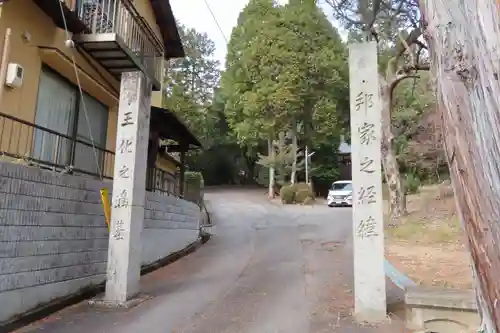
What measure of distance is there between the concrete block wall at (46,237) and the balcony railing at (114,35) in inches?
115

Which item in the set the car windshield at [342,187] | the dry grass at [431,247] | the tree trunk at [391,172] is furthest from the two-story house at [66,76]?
the car windshield at [342,187]

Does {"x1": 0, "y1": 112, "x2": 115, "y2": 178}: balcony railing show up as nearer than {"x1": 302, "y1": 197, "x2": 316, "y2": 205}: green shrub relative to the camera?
Yes

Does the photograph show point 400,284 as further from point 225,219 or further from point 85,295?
point 225,219

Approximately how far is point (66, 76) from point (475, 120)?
8.05 meters

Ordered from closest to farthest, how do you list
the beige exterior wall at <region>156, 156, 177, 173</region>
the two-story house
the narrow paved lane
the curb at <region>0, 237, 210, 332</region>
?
the curb at <region>0, 237, 210, 332</region>, the narrow paved lane, the two-story house, the beige exterior wall at <region>156, 156, 177, 173</region>

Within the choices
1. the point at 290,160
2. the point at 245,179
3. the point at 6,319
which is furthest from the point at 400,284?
the point at 245,179

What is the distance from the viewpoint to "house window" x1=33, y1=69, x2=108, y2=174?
7570mm

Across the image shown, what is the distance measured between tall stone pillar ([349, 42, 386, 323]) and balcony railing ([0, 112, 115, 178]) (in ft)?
16.3

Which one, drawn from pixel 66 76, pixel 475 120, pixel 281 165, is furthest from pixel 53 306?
pixel 281 165

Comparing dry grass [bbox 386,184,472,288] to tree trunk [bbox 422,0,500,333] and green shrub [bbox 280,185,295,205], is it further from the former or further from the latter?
green shrub [bbox 280,185,295,205]

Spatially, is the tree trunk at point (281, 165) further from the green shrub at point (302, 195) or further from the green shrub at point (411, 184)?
the green shrub at point (411, 184)

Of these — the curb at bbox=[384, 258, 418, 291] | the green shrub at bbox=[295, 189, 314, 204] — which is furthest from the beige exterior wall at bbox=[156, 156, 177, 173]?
the green shrub at bbox=[295, 189, 314, 204]

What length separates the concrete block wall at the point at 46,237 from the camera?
517 cm

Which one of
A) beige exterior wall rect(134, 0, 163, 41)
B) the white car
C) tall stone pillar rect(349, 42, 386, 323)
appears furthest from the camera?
the white car
